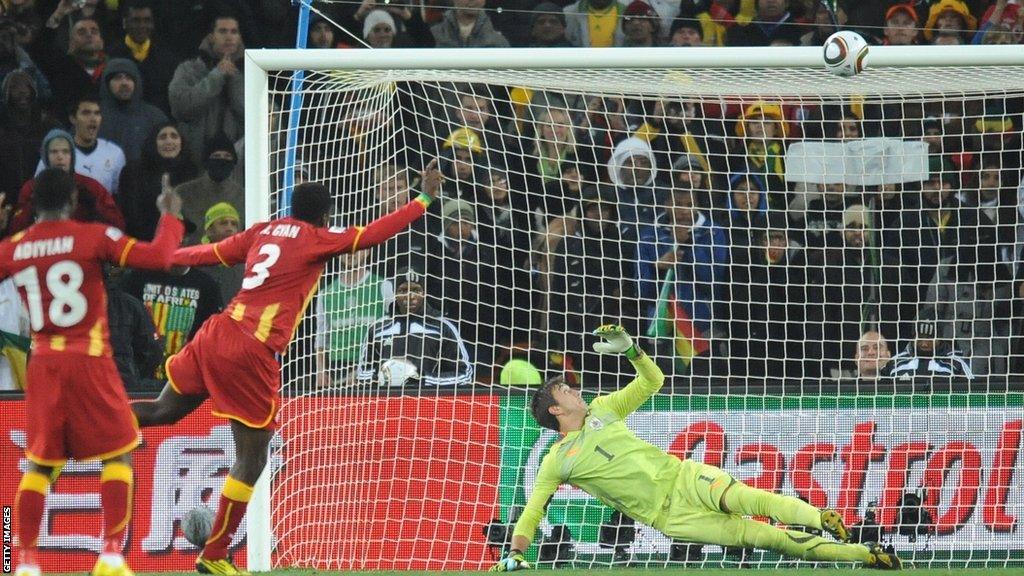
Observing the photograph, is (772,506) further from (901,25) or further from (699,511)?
(901,25)

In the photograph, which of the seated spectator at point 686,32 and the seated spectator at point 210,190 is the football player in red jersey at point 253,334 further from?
the seated spectator at point 686,32

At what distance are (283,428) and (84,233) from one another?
10.5 feet

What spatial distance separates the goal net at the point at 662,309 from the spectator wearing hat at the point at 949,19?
1359 millimetres

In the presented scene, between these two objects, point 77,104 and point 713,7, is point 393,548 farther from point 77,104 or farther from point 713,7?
point 713,7

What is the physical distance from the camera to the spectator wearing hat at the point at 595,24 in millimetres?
12695

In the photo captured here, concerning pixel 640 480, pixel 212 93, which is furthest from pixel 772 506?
pixel 212 93

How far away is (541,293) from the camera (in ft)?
34.6

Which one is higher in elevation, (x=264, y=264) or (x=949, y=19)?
(x=949, y=19)

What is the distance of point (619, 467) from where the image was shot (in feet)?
27.8

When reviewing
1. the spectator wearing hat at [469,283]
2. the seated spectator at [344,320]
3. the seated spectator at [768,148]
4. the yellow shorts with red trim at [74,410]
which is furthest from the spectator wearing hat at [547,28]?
the yellow shorts with red trim at [74,410]

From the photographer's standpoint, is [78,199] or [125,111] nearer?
[78,199]

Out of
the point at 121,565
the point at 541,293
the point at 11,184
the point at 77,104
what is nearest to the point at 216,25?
the point at 77,104

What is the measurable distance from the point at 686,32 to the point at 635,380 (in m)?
4.77

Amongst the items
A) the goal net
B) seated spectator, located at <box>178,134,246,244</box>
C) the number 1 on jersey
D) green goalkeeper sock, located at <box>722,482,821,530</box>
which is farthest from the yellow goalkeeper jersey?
seated spectator, located at <box>178,134,246,244</box>
